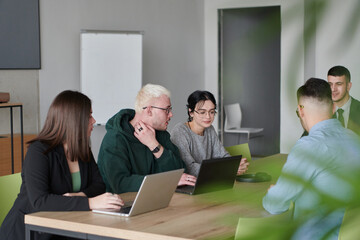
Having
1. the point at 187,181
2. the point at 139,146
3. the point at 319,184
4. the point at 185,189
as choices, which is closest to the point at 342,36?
the point at 319,184

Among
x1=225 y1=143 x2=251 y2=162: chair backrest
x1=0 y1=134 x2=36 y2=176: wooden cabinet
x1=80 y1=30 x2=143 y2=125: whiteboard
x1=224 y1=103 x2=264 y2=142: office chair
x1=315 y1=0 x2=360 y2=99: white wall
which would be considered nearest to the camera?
x1=315 y1=0 x2=360 y2=99: white wall

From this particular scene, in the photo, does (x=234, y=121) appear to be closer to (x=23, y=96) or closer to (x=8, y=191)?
(x=23, y=96)

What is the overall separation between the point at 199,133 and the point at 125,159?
957 millimetres

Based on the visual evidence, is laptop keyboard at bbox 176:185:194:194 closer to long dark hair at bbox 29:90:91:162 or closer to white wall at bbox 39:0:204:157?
long dark hair at bbox 29:90:91:162

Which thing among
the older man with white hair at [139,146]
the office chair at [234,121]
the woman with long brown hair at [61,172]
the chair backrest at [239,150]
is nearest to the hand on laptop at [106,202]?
the woman with long brown hair at [61,172]

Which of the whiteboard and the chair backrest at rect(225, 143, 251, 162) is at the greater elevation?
the whiteboard

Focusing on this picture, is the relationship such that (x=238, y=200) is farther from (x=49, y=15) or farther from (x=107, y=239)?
(x=49, y=15)

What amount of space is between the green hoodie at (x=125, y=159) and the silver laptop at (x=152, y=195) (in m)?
0.48

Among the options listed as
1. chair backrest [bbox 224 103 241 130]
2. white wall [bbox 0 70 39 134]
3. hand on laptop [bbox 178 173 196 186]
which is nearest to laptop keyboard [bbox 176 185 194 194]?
hand on laptop [bbox 178 173 196 186]

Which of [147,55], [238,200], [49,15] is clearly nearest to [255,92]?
[147,55]

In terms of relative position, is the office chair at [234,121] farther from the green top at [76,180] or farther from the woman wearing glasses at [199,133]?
the green top at [76,180]

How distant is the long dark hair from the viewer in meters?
2.63

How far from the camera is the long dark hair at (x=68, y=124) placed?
263cm

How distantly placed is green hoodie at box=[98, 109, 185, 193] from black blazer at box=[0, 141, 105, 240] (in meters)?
0.25
